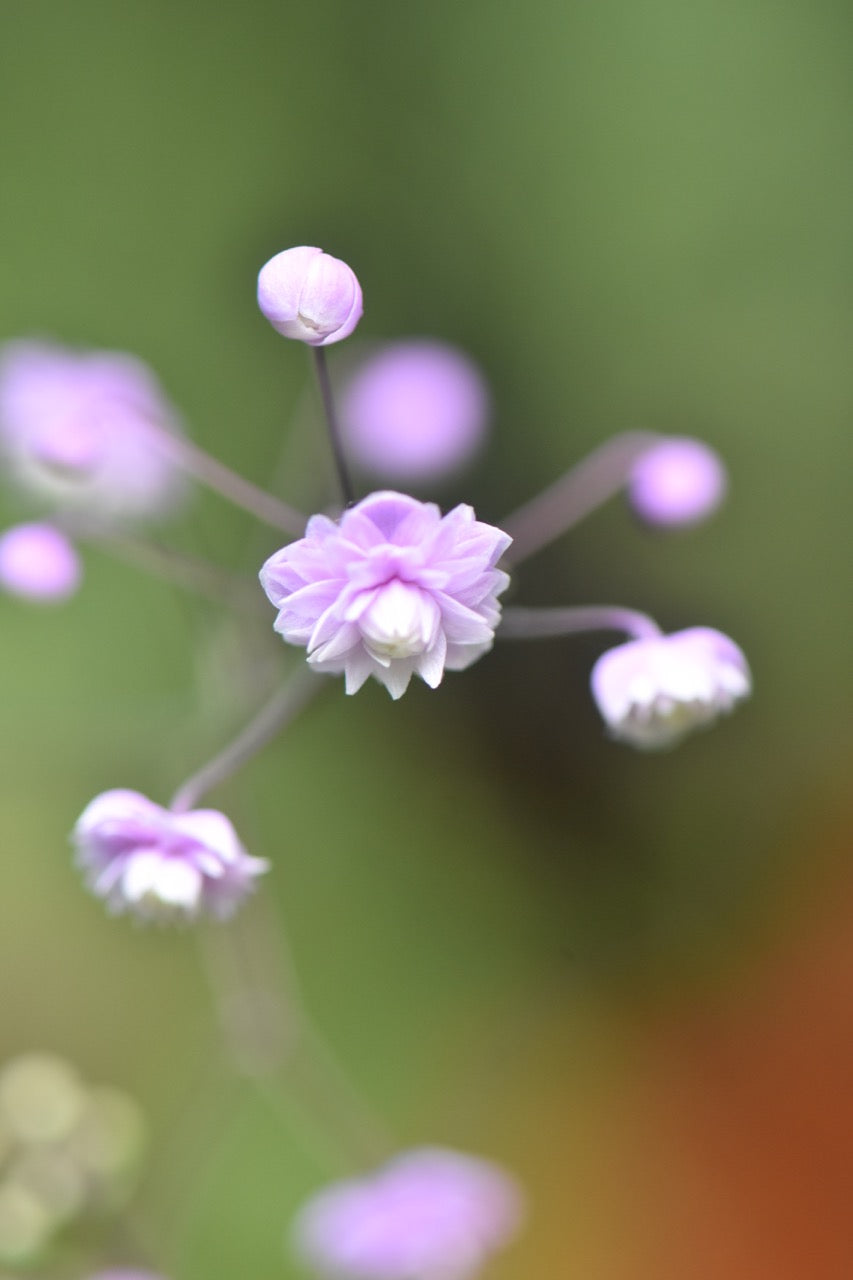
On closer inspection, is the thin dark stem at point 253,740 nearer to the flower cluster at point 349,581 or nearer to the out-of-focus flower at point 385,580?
the flower cluster at point 349,581

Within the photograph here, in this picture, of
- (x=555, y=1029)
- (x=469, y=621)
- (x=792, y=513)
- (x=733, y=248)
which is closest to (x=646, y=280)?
(x=733, y=248)

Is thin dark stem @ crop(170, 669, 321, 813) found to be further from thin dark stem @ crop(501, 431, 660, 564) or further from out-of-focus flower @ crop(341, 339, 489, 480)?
out-of-focus flower @ crop(341, 339, 489, 480)

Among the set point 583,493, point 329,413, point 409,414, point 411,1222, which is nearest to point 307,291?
point 329,413

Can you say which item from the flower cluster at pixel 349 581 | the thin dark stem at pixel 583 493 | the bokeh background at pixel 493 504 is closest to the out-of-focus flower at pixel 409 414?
the flower cluster at pixel 349 581

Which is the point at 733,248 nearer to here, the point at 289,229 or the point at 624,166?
the point at 624,166

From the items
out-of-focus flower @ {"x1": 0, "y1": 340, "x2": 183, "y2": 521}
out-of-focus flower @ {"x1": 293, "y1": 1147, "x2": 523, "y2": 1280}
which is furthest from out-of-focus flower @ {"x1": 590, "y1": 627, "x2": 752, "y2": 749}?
out-of-focus flower @ {"x1": 293, "y1": 1147, "x2": 523, "y2": 1280}
